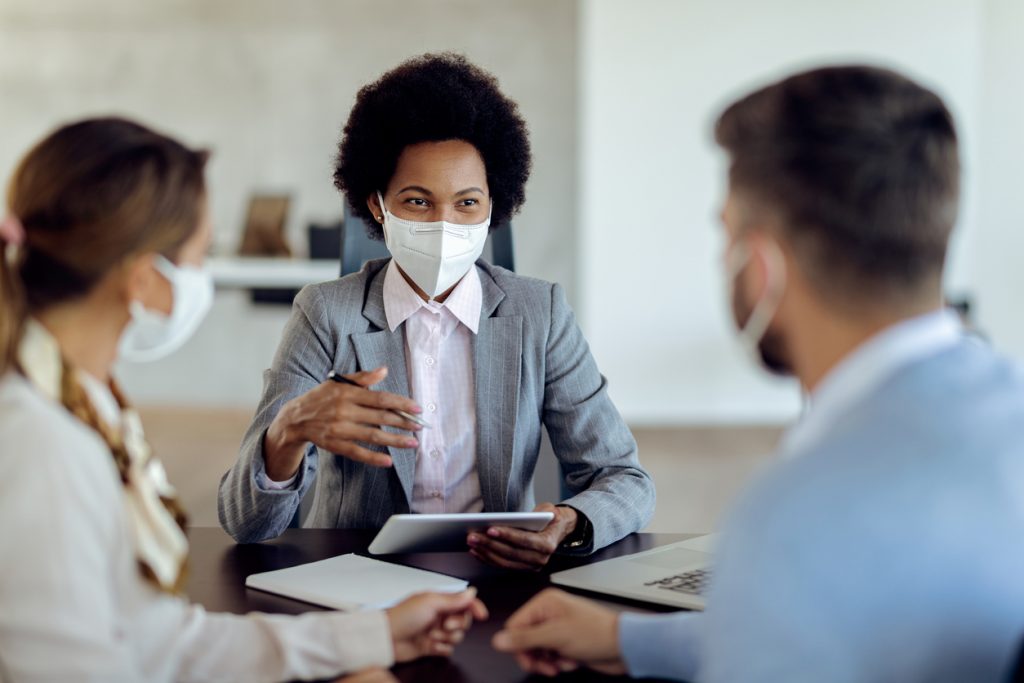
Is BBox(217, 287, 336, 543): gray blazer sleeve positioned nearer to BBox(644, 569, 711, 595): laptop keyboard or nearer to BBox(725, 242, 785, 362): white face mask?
BBox(644, 569, 711, 595): laptop keyboard

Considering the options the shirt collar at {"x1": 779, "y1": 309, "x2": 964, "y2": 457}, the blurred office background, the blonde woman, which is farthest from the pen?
the blurred office background

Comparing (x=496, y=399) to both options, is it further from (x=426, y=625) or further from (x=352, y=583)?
(x=426, y=625)

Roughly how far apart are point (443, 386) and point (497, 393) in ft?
0.33

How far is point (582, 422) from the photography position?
6.51 ft

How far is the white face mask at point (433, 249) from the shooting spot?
197 centimetres

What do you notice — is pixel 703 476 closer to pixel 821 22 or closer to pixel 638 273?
pixel 638 273

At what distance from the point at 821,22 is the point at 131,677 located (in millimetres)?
6204

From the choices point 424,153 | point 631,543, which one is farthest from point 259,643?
point 424,153

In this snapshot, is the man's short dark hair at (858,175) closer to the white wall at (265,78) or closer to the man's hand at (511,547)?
Answer: the man's hand at (511,547)

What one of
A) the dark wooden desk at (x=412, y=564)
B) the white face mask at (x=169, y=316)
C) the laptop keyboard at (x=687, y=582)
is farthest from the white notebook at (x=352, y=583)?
the white face mask at (x=169, y=316)

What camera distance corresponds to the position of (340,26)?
667 cm

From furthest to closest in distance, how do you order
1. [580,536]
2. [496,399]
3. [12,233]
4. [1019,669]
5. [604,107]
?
1. [604,107]
2. [496,399]
3. [580,536]
4. [12,233]
5. [1019,669]

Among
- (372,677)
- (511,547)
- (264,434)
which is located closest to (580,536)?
(511,547)

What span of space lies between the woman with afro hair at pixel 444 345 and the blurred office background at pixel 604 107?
4189 millimetres
